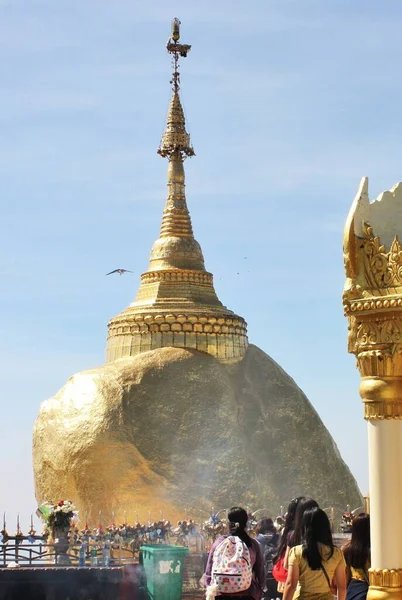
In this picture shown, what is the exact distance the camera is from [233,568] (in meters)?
8.27

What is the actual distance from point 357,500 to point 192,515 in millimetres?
5014

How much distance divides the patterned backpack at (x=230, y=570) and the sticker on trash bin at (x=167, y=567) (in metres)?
7.12

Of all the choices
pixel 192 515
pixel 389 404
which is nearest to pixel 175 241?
pixel 192 515

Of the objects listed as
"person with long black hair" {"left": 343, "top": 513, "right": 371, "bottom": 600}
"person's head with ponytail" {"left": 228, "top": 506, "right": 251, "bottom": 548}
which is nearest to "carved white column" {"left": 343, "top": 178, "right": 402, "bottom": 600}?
"person with long black hair" {"left": 343, "top": 513, "right": 371, "bottom": 600}

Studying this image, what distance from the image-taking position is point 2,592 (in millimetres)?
16125

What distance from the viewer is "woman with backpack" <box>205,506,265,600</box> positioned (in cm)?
827

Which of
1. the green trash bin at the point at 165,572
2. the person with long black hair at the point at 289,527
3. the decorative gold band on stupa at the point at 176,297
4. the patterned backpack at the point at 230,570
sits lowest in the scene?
the green trash bin at the point at 165,572

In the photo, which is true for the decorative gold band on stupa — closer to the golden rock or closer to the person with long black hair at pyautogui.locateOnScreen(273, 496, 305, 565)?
the golden rock

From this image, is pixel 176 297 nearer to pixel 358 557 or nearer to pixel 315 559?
pixel 358 557

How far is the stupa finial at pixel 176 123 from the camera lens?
3581 cm

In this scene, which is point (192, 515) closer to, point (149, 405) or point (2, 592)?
point (149, 405)

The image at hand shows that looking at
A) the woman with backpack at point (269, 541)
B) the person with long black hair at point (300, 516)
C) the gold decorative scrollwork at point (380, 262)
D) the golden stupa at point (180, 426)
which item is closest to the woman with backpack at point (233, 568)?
the person with long black hair at point (300, 516)

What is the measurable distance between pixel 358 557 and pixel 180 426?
2297 centimetres

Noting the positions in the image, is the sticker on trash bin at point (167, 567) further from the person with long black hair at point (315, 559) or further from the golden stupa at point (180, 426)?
the golden stupa at point (180, 426)
